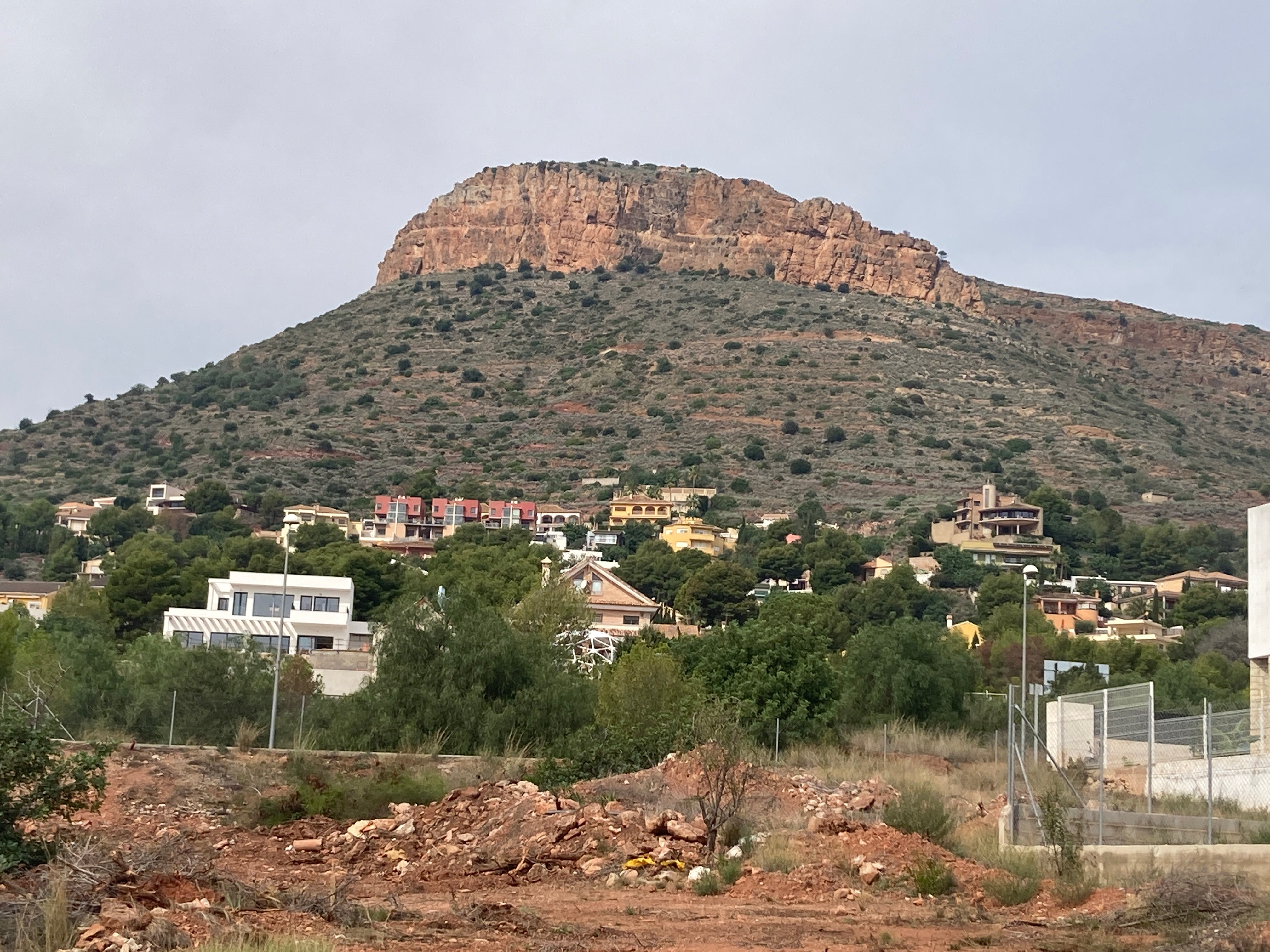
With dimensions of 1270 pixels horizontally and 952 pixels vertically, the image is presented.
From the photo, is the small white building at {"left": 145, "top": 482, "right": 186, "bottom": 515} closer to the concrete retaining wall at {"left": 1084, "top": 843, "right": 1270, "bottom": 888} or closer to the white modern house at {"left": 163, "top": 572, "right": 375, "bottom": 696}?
the white modern house at {"left": 163, "top": 572, "right": 375, "bottom": 696}

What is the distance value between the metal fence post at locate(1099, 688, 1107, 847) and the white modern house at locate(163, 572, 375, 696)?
140 ft

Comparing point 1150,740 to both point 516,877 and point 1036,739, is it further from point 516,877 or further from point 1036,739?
point 516,877

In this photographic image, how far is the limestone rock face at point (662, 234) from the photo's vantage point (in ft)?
530

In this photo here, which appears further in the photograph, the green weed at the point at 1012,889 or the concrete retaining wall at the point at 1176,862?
the green weed at the point at 1012,889

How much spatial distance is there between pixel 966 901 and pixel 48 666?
3131 cm

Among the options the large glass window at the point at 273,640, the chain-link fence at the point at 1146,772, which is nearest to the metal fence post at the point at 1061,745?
the chain-link fence at the point at 1146,772

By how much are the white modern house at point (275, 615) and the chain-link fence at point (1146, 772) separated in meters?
39.9

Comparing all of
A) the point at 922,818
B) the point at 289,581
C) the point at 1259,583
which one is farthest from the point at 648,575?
the point at 922,818

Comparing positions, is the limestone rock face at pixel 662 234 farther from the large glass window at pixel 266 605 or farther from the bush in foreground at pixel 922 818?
the bush in foreground at pixel 922 818

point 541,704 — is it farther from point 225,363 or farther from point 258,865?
point 225,363

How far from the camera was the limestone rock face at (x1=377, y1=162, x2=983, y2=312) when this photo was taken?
161625 millimetres

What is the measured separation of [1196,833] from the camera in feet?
60.0

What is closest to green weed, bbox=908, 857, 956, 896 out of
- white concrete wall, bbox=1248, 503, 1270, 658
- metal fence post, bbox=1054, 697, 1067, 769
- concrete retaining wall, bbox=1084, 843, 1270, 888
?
concrete retaining wall, bbox=1084, 843, 1270, 888

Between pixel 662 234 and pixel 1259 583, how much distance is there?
14699cm
